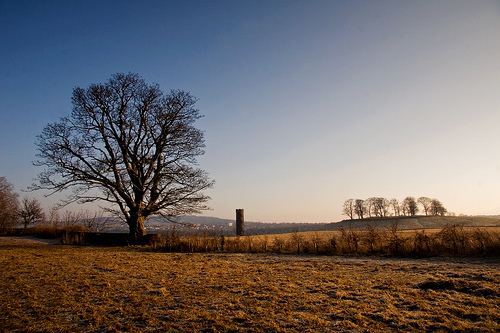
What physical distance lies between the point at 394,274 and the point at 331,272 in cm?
207

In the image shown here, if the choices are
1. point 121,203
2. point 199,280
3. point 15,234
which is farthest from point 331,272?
point 15,234

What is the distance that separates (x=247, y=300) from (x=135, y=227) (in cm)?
1980

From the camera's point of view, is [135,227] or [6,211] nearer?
[135,227]

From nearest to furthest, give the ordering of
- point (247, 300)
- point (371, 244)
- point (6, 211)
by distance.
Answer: point (247, 300) → point (371, 244) → point (6, 211)

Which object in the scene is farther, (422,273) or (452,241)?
(452,241)

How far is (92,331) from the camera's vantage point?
216 inches

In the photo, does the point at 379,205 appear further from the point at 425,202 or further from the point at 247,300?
the point at 247,300

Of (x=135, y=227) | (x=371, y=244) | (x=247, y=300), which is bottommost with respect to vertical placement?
(x=247, y=300)

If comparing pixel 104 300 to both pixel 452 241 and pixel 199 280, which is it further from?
pixel 452 241

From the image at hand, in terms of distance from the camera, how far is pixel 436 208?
309 ft

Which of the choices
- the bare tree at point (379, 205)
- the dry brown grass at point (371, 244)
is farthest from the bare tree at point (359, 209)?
the dry brown grass at point (371, 244)

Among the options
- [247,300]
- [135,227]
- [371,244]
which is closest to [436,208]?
[371,244]

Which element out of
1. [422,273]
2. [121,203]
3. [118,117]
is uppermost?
[118,117]

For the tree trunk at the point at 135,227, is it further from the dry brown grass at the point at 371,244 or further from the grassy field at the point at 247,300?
the grassy field at the point at 247,300
